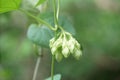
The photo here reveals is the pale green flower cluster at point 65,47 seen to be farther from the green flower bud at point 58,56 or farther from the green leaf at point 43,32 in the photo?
the green leaf at point 43,32

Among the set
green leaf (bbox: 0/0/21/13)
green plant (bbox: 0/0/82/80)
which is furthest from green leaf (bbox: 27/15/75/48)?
green leaf (bbox: 0/0/21/13)

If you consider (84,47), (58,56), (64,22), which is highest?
(84,47)

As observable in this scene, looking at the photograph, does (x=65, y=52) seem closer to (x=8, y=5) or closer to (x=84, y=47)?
(x=8, y=5)

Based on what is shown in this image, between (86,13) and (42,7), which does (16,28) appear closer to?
(86,13)

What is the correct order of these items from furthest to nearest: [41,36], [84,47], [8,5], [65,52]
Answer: [84,47], [41,36], [8,5], [65,52]

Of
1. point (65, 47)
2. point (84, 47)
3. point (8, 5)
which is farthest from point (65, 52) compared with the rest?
point (84, 47)

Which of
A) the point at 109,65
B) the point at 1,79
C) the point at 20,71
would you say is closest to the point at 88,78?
the point at 109,65

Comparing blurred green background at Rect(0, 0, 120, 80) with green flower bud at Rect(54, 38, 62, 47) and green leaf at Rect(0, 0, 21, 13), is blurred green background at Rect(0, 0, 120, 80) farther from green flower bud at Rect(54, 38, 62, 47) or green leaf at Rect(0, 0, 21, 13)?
green flower bud at Rect(54, 38, 62, 47)

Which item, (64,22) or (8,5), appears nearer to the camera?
(8,5)
